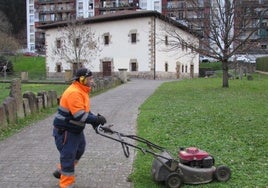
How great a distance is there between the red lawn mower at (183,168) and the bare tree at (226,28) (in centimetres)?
1975

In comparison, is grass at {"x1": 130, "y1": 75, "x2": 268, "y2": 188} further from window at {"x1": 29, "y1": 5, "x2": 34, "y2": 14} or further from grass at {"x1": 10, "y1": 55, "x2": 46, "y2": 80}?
window at {"x1": 29, "y1": 5, "x2": 34, "y2": 14}

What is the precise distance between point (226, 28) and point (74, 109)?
20.9 meters

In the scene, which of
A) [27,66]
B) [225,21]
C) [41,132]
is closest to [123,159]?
[41,132]

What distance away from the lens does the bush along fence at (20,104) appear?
10829 millimetres

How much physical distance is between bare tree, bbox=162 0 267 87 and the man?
20214 millimetres

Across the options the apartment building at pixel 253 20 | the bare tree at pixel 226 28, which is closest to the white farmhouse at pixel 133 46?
the apartment building at pixel 253 20

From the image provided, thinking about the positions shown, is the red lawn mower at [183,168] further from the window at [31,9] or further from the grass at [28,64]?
the window at [31,9]

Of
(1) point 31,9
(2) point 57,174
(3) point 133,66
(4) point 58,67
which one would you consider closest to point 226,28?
(2) point 57,174

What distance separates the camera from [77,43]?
44781 mm

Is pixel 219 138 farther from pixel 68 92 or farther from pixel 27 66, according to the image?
pixel 27 66

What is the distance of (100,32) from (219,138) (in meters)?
40.8

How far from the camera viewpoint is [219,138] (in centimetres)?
889

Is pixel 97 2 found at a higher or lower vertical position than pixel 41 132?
higher

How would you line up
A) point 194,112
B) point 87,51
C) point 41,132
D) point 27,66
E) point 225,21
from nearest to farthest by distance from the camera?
point 41,132, point 194,112, point 225,21, point 87,51, point 27,66
